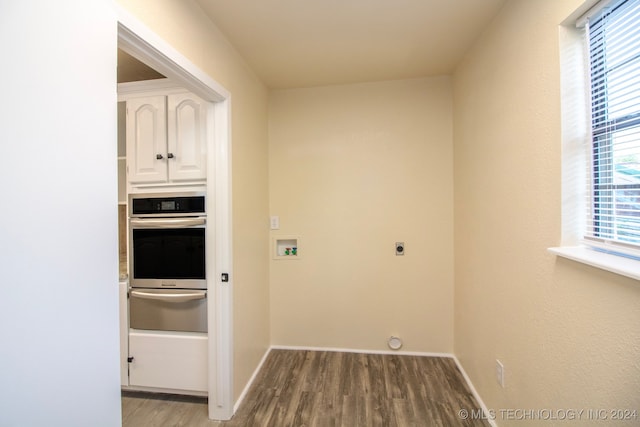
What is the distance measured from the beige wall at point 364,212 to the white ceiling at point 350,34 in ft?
0.96

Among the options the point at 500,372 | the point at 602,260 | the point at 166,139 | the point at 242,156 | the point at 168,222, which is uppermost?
the point at 166,139

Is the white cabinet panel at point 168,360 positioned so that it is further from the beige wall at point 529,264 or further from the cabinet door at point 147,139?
the beige wall at point 529,264

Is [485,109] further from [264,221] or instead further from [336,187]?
[264,221]

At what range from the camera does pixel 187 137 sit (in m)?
1.85

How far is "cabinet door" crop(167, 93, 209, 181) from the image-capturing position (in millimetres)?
1830

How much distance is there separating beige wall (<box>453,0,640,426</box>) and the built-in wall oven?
1.89 meters

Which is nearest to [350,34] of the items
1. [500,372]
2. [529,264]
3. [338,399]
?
[529,264]

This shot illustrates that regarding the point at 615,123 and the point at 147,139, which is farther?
the point at 147,139

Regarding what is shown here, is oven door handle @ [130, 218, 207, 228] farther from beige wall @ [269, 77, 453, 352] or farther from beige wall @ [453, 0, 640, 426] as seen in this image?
beige wall @ [453, 0, 640, 426]

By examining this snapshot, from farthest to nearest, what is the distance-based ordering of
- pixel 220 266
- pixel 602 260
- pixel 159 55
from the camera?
pixel 220 266 → pixel 159 55 → pixel 602 260

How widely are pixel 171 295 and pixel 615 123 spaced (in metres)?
2.43

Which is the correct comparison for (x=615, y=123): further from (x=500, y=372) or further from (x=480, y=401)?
(x=480, y=401)

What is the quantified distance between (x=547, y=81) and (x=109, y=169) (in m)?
1.72

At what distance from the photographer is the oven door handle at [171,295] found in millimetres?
1779
